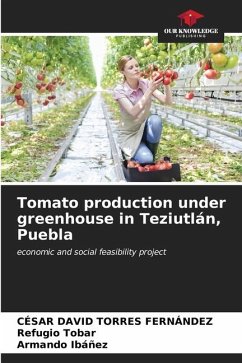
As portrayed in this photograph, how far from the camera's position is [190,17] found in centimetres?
299

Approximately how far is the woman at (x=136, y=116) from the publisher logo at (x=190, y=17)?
59 centimetres

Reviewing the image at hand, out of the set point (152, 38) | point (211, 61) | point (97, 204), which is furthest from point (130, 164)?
point (152, 38)

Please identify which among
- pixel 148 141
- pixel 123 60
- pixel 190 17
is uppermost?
pixel 190 17

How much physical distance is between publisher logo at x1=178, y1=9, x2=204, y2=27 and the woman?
59 centimetres

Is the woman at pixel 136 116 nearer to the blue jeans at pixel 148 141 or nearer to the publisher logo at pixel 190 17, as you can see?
the blue jeans at pixel 148 141

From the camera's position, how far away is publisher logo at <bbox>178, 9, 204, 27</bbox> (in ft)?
9.73

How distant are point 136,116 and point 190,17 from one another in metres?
1.05

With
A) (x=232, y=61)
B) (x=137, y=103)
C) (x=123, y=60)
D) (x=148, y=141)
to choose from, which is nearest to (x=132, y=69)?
(x=123, y=60)

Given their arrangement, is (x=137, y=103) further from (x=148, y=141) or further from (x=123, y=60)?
(x=148, y=141)

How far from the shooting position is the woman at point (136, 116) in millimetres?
3604

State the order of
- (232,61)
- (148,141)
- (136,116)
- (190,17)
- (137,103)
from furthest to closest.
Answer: (148,141), (136,116), (137,103), (190,17), (232,61)

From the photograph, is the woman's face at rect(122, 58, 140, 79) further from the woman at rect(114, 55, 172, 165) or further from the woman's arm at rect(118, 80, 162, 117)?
the woman's arm at rect(118, 80, 162, 117)

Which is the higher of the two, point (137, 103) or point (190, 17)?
point (190, 17)

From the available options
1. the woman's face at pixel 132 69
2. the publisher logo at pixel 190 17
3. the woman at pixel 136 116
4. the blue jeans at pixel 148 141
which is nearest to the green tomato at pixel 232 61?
the publisher logo at pixel 190 17
